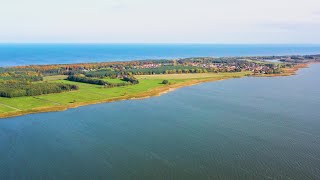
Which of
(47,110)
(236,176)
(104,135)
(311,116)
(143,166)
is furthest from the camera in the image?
(47,110)

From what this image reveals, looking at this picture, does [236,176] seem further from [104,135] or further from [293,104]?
[293,104]

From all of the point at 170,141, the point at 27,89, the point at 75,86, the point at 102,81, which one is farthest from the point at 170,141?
the point at 102,81

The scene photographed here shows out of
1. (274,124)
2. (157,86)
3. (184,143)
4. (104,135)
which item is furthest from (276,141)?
(157,86)

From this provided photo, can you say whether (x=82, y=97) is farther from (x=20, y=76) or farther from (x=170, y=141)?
(x=20, y=76)

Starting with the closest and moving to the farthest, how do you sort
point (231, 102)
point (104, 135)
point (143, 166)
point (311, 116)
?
point (143, 166) → point (104, 135) → point (311, 116) → point (231, 102)

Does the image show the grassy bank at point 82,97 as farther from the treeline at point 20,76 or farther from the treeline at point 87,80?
the treeline at point 20,76
